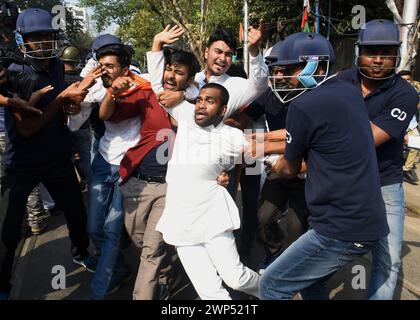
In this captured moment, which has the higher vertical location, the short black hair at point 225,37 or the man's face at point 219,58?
the short black hair at point 225,37

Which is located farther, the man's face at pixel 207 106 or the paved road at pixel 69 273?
the paved road at pixel 69 273

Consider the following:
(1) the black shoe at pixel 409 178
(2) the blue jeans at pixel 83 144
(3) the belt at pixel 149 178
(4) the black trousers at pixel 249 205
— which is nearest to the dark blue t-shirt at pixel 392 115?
(4) the black trousers at pixel 249 205

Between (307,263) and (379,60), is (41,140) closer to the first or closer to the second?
(307,263)

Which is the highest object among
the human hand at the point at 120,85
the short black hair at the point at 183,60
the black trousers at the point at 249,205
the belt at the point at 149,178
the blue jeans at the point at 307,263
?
the short black hair at the point at 183,60

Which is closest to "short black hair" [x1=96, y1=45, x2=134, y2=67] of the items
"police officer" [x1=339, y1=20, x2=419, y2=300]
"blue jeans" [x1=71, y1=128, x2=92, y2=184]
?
"police officer" [x1=339, y1=20, x2=419, y2=300]

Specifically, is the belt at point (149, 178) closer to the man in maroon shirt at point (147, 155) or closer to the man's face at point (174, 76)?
the man in maroon shirt at point (147, 155)

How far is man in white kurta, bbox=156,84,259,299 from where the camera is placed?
7.78 ft

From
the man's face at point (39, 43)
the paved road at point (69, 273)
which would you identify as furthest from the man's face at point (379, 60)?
the man's face at point (39, 43)

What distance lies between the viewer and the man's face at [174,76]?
8.51 feet

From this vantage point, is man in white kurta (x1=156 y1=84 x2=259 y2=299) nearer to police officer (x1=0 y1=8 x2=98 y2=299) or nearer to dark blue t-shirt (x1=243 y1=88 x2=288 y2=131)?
dark blue t-shirt (x1=243 y1=88 x2=288 y2=131)

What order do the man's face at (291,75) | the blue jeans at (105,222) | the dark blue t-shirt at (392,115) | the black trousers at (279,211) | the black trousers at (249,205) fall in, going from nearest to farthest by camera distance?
the man's face at (291,75) < the dark blue t-shirt at (392,115) < the blue jeans at (105,222) < the black trousers at (279,211) < the black trousers at (249,205)

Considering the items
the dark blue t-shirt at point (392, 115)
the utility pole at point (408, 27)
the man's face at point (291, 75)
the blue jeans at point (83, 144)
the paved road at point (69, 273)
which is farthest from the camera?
the utility pole at point (408, 27)

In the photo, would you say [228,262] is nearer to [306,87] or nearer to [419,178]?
[306,87]

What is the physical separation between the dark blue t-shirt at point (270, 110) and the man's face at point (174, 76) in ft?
2.04
